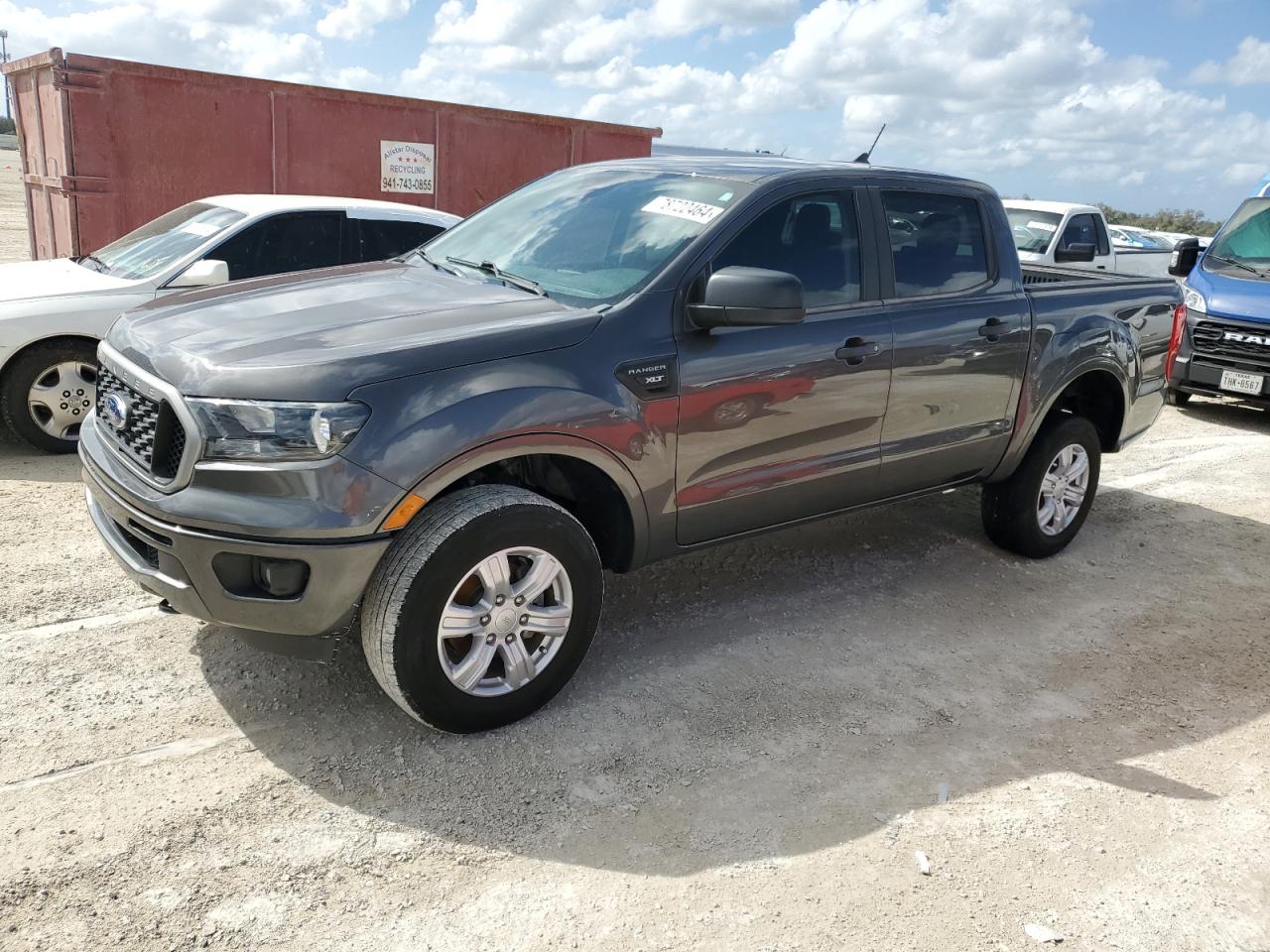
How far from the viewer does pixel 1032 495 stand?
5.20 metres

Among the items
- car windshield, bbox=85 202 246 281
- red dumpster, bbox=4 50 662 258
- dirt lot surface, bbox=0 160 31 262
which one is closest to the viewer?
car windshield, bbox=85 202 246 281

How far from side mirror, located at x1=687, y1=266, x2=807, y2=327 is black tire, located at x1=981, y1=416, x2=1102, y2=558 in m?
2.18

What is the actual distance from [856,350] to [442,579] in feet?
6.40

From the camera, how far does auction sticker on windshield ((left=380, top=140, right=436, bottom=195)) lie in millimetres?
10430

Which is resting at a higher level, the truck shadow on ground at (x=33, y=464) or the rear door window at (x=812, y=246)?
the rear door window at (x=812, y=246)

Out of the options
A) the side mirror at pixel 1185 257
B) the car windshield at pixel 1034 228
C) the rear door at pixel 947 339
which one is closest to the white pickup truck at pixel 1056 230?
the car windshield at pixel 1034 228

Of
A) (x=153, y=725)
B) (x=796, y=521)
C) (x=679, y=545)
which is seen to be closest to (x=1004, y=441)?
(x=796, y=521)

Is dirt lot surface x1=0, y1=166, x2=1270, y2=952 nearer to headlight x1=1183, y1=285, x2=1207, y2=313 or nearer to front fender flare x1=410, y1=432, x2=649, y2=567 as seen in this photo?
front fender flare x1=410, y1=432, x2=649, y2=567

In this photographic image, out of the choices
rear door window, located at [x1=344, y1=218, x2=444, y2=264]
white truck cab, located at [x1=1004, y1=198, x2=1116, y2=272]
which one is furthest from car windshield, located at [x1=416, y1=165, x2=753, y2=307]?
white truck cab, located at [x1=1004, y1=198, x2=1116, y2=272]

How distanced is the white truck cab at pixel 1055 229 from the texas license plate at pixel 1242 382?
2.25m

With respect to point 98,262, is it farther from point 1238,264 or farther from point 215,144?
point 1238,264

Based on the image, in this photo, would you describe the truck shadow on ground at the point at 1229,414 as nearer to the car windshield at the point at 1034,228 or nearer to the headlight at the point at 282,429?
the car windshield at the point at 1034,228

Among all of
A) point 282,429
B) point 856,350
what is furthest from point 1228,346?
point 282,429

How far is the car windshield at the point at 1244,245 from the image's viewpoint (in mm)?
9602
